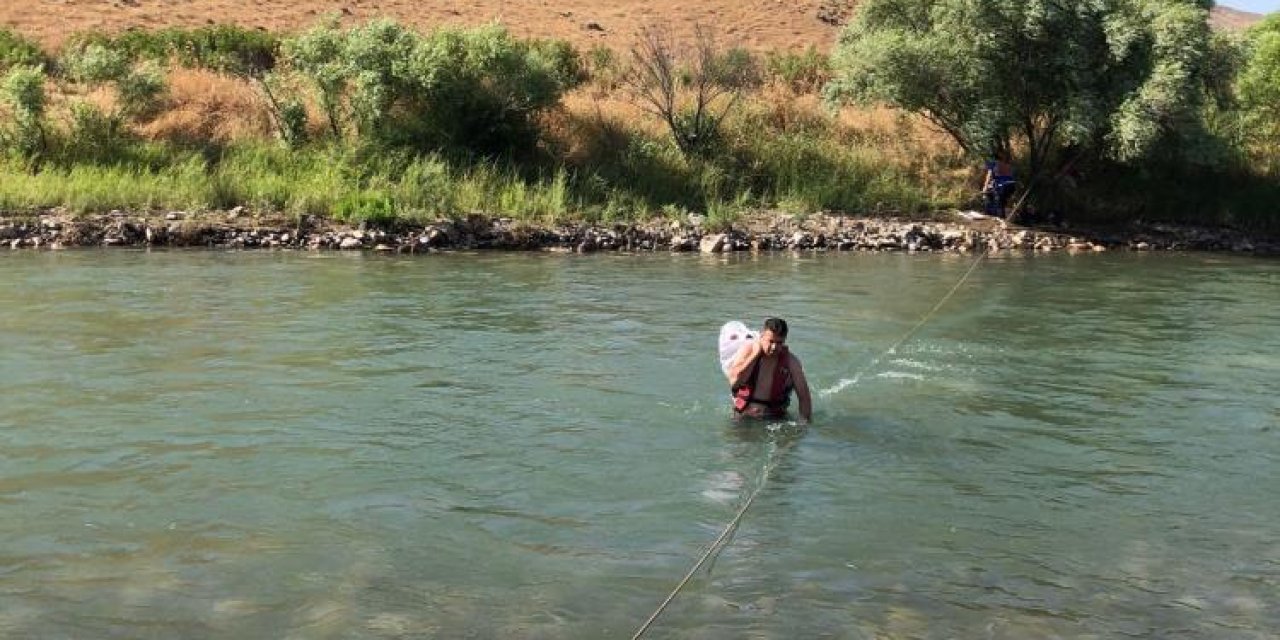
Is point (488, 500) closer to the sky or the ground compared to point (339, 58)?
closer to the ground

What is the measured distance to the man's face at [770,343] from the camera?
1037cm

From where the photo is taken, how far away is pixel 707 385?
1293 centimetres

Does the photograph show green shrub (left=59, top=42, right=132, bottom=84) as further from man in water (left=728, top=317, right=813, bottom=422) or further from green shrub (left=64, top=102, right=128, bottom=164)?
man in water (left=728, top=317, right=813, bottom=422)

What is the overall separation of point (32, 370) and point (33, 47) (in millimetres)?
27625

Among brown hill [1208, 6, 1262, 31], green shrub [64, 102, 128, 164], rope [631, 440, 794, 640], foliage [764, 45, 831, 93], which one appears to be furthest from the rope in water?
brown hill [1208, 6, 1262, 31]

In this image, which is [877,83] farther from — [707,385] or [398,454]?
[398,454]

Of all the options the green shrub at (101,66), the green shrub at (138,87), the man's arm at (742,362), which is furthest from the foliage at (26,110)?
the man's arm at (742,362)

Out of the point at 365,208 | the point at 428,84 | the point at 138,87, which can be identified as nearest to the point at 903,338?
the point at 365,208

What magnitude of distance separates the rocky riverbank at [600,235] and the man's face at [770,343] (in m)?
16.2

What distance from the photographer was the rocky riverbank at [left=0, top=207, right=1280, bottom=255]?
25094 mm

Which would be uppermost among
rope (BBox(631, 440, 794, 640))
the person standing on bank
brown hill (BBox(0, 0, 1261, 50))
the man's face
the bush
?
brown hill (BBox(0, 0, 1261, 50))

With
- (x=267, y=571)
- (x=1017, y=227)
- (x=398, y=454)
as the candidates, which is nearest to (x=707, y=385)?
(x=398, y=454)

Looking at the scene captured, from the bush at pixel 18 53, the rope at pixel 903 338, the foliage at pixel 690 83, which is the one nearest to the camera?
the rope at pixel 903 338

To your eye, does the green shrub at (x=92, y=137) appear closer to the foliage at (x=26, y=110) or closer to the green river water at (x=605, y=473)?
the foliage at (x=26, y=110)
